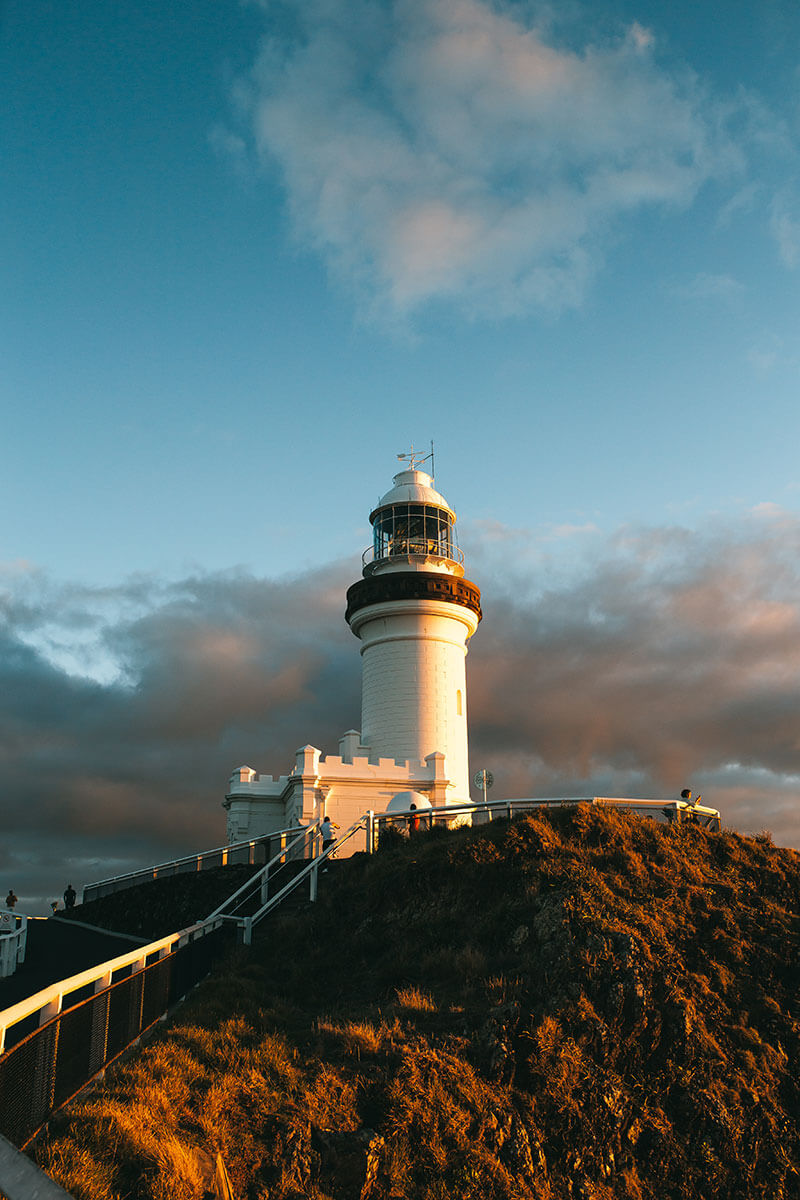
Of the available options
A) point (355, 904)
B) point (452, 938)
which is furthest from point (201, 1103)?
point (355, 904)

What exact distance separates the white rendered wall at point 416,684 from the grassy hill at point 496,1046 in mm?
15197

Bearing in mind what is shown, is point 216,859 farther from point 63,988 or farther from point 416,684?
point 63,988

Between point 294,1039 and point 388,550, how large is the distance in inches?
1077

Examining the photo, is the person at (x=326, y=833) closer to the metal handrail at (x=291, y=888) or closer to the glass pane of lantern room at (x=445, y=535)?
the metal handrail at (x=291, y=888)

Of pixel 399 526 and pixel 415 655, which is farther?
pixel 399 526

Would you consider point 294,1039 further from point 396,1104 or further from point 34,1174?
point 34,1174

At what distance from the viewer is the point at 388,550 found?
38.5 m

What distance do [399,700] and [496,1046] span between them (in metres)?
23.3

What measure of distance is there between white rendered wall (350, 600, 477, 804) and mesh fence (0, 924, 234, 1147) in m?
21.2

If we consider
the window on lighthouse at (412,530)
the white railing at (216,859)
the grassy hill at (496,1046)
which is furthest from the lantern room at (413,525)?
the grassy hill at (496,1046)

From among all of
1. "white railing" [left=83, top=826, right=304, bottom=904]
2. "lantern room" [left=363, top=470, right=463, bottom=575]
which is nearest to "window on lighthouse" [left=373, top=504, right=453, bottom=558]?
"lantern room" [left=363, top=470, right=463, bottom=575]

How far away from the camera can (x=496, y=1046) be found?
11.9 m

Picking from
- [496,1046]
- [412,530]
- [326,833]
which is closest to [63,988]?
[496,1046]

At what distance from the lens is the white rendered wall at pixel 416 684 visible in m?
34.7
